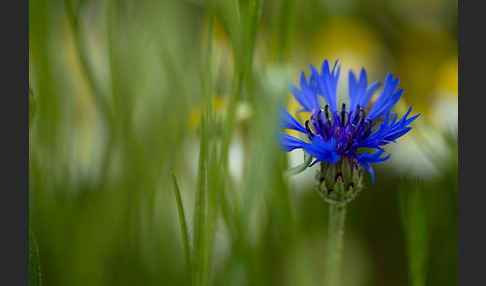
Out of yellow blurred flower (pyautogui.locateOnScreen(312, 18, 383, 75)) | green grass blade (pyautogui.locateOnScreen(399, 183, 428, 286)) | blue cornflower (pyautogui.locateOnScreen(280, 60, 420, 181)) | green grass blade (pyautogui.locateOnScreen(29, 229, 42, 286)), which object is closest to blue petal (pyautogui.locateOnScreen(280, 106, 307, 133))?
blue cornflower (pyautogui.locateOnScreen(280, 60, 420, 181))

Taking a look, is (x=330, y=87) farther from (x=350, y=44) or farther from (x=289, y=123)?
(x=350, y=44)

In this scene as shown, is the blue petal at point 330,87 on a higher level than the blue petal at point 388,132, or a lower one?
higher

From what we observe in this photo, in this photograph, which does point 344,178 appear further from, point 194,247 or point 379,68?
point 379,68

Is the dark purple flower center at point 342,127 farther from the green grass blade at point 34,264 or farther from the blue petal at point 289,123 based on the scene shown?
the green grass blade at point 34,264

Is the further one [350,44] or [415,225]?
[350,44]

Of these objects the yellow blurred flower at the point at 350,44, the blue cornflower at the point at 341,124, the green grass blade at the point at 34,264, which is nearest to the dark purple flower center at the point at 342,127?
the blue cornflower at the point at 341,124

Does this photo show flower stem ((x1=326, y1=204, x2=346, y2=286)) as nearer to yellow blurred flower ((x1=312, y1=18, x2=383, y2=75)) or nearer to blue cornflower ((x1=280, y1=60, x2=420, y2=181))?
blue cornflower ((x1=280, y1=60, x2=420, y2=181))

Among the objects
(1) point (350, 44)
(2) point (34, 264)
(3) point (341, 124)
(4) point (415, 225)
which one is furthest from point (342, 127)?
(1) point (350, 44)
